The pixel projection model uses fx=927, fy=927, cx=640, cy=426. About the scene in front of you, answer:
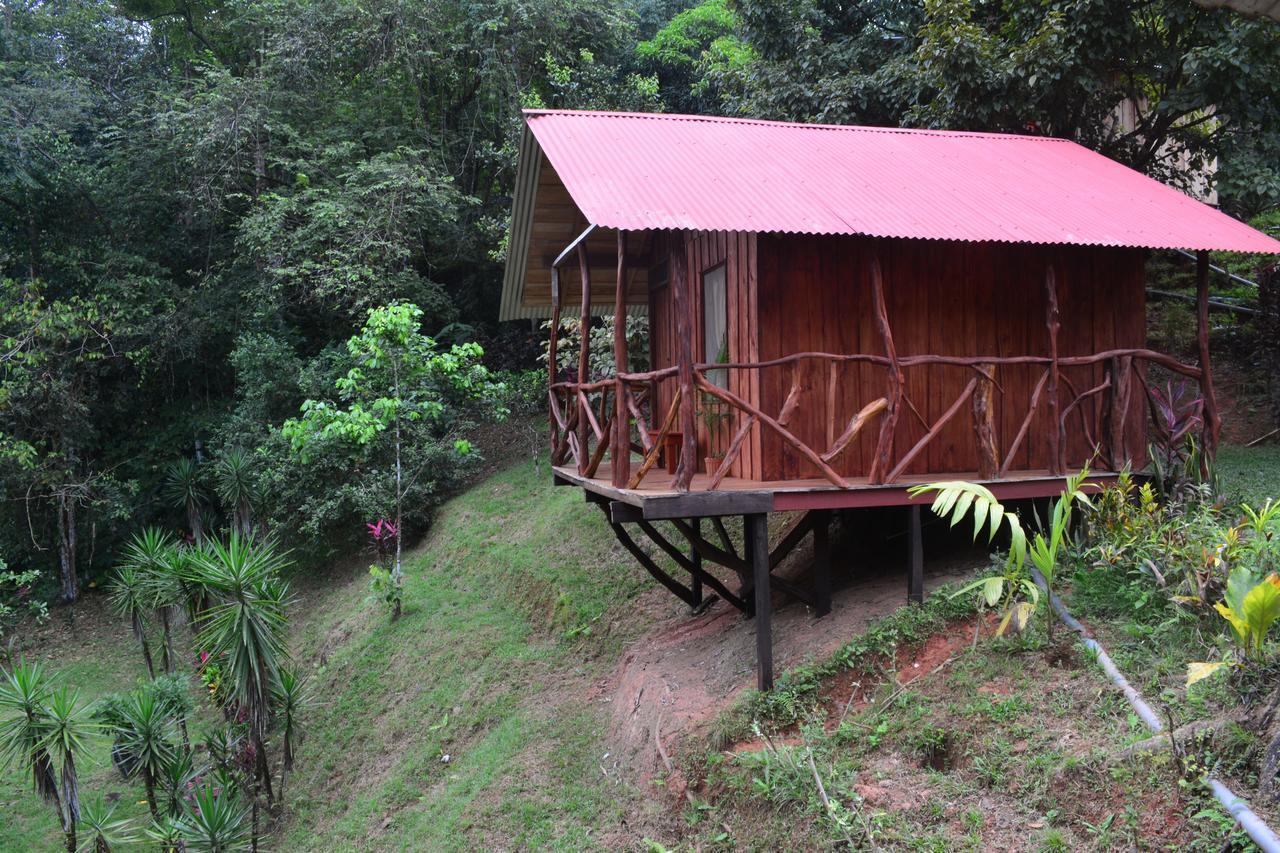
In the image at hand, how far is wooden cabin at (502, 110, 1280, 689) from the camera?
708 cm

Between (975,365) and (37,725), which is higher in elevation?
(975,365)

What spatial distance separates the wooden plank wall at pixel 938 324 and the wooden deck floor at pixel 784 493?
405 mm

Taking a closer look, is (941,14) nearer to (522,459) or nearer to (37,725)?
(522,459)

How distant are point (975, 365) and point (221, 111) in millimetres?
17584

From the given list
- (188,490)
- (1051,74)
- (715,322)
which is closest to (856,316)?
(715,322)

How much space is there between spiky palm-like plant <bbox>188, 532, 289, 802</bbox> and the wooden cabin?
457 centimetres

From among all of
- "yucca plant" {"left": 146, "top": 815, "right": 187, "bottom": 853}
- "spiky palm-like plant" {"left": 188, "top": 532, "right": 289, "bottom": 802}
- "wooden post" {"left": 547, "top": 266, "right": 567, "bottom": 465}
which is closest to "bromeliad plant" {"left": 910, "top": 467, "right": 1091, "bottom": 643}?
"wooden post" {"left": 547, "top": 266, "right": 567, "bottom": 465}

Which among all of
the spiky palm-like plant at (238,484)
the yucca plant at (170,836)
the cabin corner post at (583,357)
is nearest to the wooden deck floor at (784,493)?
the cabin corner post at (583,357)

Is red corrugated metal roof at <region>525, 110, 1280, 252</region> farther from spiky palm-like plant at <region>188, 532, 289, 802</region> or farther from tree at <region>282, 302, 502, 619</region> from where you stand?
spiky palm-like plant at <region>188, 532, 289, 802</region>

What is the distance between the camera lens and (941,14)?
1263 centimetres

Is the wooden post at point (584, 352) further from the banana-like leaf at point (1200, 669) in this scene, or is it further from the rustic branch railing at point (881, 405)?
the banana-like leaf at point (1200, 669)

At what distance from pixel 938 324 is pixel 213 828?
933 centimetres

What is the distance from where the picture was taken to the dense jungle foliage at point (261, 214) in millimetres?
17734

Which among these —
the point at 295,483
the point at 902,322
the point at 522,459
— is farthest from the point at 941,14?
the point at 295,483
